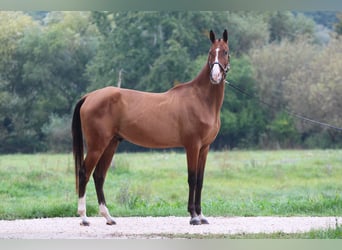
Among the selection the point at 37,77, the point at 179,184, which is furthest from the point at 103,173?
the point at 37,77

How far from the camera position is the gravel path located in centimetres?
686

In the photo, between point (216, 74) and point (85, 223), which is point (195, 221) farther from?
point (216, 74)

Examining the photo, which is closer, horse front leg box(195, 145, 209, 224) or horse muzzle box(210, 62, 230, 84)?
horse muzzle box(210, 62, 230, 84)

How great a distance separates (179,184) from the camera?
14648mm

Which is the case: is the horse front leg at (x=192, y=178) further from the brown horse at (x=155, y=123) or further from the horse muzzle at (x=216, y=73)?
the horse muzzle at (x=216, y=73)

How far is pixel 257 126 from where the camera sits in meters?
21.0

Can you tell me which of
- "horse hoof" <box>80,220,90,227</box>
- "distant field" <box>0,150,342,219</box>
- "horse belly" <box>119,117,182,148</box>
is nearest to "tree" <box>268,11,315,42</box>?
"distant field" <box>0,150,342,219</box>

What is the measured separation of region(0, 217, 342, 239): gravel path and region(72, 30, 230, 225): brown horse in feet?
0.84

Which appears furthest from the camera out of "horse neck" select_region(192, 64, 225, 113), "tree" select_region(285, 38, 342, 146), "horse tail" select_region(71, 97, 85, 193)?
"tree" select_region(285, 38, 342, 146)

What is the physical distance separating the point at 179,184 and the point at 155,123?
719 cm

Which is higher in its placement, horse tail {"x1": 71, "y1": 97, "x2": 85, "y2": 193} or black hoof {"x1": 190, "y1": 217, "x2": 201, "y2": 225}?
horse tail {"x1": 71, "y1": 97, "x2": 85, "y2": 193}

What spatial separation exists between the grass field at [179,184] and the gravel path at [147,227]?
536mm

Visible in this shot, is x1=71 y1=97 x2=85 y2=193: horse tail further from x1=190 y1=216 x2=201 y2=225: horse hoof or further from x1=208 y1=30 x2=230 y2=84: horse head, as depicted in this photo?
x1=208 y1=30 x2=230 y2=84: horse head
